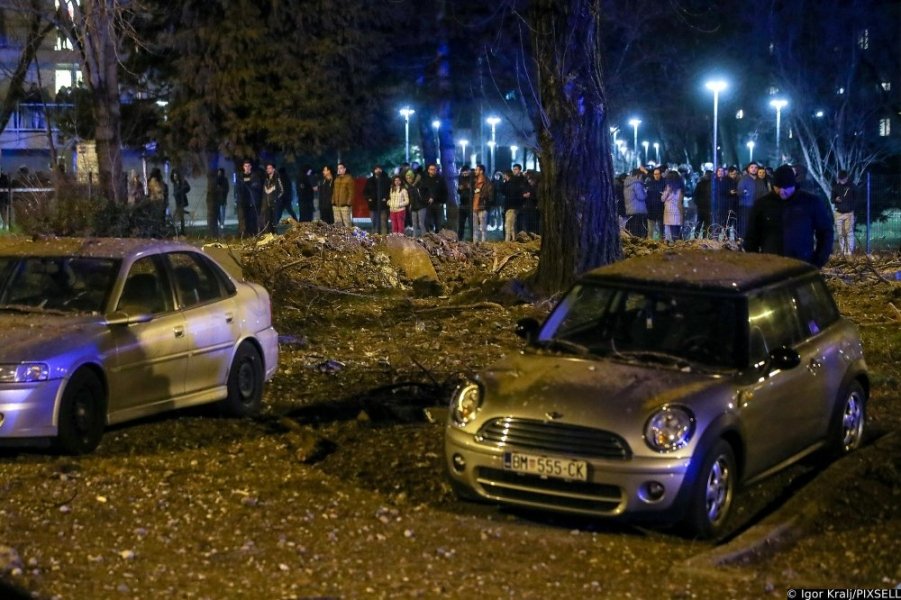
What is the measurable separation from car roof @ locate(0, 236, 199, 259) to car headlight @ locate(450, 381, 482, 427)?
10.8 feet

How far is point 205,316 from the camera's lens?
32.3ft

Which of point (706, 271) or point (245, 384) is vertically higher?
point (706, 271)

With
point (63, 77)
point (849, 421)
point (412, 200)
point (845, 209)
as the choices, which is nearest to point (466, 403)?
point (849, 421)

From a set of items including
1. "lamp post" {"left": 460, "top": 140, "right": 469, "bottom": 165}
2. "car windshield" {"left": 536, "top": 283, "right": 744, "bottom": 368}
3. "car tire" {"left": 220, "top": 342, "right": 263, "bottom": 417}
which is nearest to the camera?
"car windshield" {"left": 536, "top": 283, "right": 744, "bottom": 368}

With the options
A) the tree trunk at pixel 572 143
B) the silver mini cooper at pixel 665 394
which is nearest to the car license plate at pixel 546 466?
the silver mini cooper at pixel 665 394

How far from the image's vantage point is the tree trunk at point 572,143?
15.8 meters

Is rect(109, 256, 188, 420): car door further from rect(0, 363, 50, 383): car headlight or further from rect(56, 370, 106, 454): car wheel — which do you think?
rect(0, 363, 50, 383): car headlight

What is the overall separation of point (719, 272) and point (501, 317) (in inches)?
291

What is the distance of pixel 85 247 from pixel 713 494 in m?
5.17

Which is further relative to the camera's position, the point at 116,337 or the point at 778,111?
the point at 778,111

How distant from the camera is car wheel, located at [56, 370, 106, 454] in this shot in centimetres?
844

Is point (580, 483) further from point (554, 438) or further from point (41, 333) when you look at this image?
point (41, 333)

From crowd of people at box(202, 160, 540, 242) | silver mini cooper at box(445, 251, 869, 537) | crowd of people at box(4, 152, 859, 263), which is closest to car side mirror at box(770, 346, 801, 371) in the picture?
silver mini cooper at box(445, 251, 869, 537)

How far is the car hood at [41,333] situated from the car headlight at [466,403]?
2.72 m
